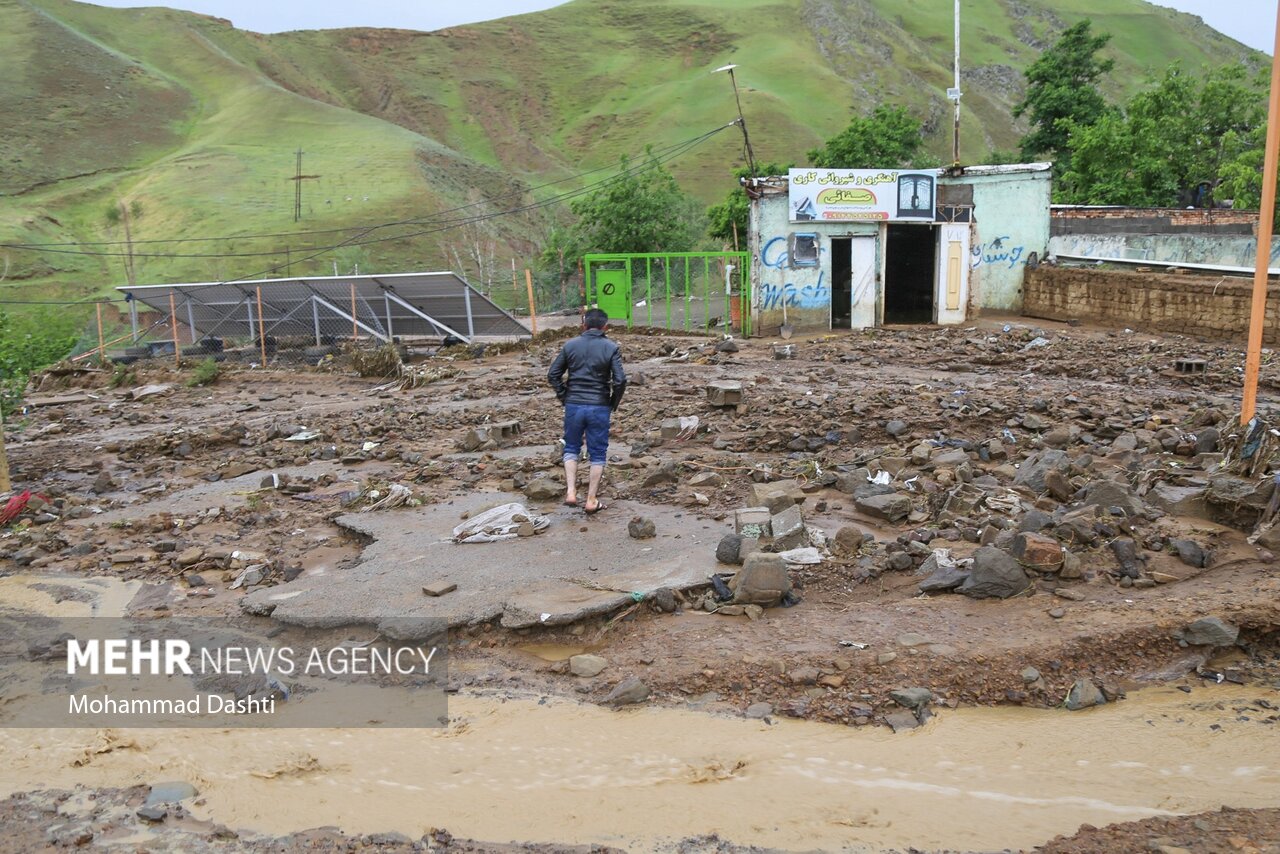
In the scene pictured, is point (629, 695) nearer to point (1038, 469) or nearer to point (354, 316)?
point (1038, 469)

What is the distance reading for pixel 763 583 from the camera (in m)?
5.24

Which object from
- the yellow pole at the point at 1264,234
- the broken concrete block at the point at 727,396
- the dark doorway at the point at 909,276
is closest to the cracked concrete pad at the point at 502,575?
the broken concrete block at the point at 727,396

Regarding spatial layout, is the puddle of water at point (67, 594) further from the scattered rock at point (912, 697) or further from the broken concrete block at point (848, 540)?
the scattered rock at point (912, 697)

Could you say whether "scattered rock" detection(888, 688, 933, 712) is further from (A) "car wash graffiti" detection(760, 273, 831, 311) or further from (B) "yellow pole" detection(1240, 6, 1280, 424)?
(A) "car wash graffiti" detection(760, 273, 831, 311)

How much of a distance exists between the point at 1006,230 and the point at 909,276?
3.47 metres

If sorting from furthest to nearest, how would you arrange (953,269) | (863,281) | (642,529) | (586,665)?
(953,269) → (863,281) → (642,529) → (586,665)

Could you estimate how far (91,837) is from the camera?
3.45 metres

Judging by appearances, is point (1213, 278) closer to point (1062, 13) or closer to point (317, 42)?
point (317, 42)

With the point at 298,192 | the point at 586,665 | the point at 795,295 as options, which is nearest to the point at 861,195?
the point at 795,295

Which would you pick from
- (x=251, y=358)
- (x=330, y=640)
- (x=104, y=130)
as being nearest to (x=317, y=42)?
(x=104, y=130)

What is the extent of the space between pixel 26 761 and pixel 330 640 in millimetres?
1500

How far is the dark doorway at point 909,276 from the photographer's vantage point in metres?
23.6

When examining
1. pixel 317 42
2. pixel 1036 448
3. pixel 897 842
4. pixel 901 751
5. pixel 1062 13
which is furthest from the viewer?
pixel 1062 13

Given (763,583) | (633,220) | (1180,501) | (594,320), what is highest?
(633,220)
